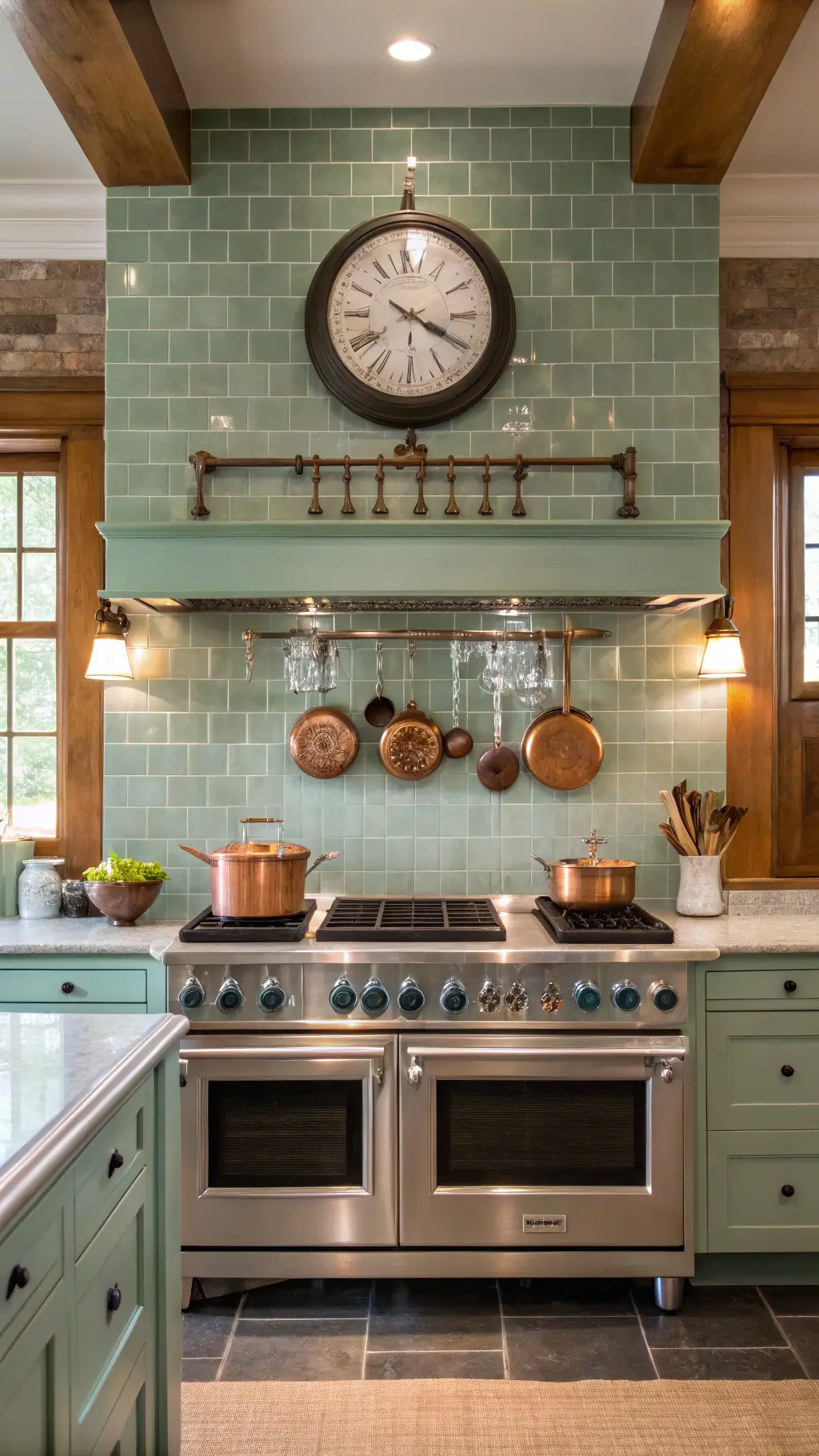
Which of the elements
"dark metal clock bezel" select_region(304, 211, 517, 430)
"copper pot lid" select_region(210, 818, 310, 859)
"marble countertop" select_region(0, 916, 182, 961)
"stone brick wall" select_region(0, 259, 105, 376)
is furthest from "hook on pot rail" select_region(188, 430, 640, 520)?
"marble countertop" select_region(0, 916, 182, 961)

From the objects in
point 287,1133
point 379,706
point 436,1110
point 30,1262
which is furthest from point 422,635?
point 30,1262

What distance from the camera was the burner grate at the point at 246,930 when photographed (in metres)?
2.81

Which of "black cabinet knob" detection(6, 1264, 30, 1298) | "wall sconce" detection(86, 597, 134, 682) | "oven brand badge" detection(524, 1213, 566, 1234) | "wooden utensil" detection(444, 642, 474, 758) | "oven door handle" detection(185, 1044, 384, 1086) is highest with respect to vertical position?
"wall sconce" detection(86, 597, 134, 682)

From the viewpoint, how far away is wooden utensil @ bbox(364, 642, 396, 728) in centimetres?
336

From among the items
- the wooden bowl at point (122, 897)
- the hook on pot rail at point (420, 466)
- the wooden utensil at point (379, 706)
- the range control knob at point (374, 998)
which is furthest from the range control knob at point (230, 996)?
the hook on pot rail at point (420, 466)

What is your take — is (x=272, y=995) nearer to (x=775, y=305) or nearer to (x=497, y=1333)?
(x=497, y=1333)

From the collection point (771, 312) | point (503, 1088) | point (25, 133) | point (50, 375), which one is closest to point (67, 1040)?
point (503, 1088)

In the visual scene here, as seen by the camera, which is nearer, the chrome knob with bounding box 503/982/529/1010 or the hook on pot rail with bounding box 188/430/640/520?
the chrome knob with bounding box 503/982/529/1010

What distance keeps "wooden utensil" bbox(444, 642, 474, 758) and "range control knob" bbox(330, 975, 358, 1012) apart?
2.94ft

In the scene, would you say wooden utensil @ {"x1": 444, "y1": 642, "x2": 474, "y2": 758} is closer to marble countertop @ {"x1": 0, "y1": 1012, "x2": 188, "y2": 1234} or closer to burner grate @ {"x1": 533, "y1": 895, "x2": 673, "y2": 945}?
burner grate @ {"x1": 533, "y1": 895, "x2": 673, "y2": 945}

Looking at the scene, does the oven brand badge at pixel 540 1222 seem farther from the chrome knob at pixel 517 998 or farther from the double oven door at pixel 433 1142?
the chrome knob at pixel 517 998

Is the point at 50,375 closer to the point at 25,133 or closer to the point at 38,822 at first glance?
the point at 25,133

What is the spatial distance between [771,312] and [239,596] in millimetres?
2136

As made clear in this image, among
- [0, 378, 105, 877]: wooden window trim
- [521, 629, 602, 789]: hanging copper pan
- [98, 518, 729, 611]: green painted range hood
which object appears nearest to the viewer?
[98, 518, 729, 611]: green painted range hood
